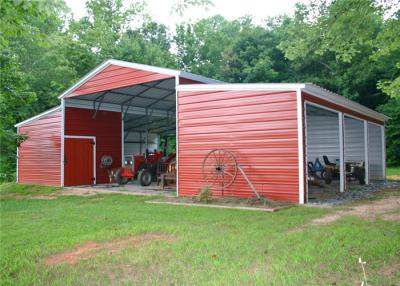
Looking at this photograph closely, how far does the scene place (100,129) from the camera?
15.8 meters

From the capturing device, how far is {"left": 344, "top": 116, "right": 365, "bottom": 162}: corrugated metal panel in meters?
16.2

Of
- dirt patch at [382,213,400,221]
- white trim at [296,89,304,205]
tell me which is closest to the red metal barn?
white trim at [296,89,304,205]

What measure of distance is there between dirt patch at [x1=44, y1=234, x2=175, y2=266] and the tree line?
6.24 metres

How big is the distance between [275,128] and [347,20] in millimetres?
2859

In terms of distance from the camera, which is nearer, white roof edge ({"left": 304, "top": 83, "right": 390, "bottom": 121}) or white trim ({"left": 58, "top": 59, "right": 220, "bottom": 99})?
white roof edge ({"left": 304, "top": 83, "right": 390, "bottom": 121})

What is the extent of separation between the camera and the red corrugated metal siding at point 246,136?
29.1ft

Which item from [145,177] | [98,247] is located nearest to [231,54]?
[145,177]

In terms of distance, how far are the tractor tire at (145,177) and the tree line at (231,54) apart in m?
4.41

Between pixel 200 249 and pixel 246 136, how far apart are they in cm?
527

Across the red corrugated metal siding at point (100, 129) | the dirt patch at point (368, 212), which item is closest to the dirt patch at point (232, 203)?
the dirt patch at point (368, 212)

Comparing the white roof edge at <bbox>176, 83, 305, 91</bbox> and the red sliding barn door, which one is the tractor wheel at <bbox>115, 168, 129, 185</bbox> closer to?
the red sliding barn door

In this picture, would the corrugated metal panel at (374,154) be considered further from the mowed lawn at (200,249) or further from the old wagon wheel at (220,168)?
the mowed lawn at (200,249)

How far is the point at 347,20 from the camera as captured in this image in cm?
827

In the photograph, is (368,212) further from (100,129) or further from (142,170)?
(100,129)
